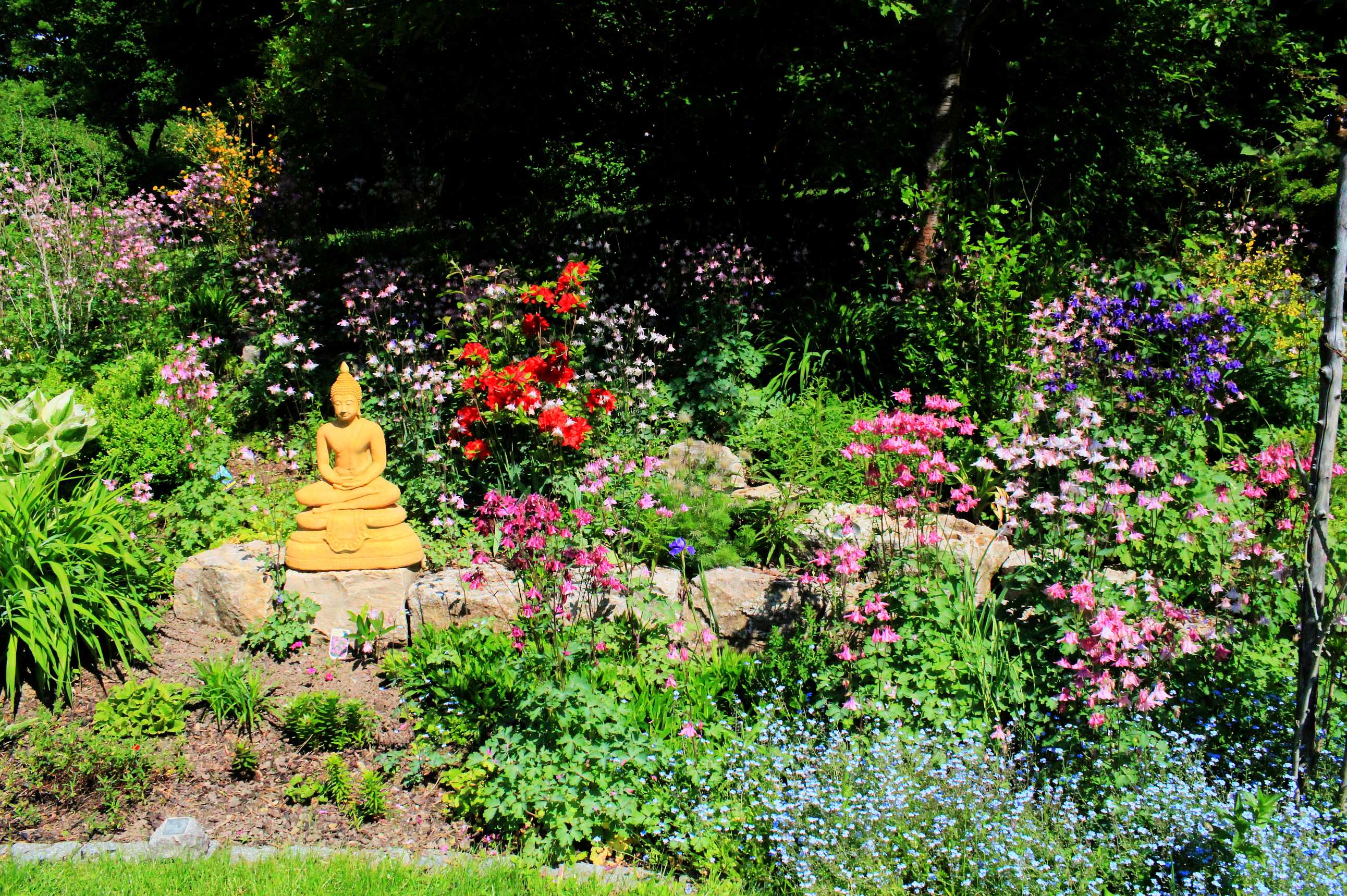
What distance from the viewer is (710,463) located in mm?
5426

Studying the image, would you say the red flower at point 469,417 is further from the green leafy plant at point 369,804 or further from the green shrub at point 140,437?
the green leafy plant at point 369,804

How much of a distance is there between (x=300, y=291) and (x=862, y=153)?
16.0ft

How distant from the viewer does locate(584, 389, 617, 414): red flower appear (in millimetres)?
5688

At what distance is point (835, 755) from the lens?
11.2 ft

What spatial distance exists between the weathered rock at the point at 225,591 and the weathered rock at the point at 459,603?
2.76 feet

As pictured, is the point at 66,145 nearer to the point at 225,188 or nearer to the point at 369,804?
the point at 225,188

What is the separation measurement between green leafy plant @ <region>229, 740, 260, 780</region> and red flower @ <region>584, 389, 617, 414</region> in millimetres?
2680

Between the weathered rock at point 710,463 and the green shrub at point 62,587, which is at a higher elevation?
the weathered rock at point 710,463

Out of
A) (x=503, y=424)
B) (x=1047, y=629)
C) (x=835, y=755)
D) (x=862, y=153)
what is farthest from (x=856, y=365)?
(x=835, y=755)

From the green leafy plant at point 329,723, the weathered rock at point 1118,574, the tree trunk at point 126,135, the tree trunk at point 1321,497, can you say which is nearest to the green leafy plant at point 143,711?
the green leafy plant at point 329,723

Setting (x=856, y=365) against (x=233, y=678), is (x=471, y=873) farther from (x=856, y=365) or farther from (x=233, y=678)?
(x=856, y=365)

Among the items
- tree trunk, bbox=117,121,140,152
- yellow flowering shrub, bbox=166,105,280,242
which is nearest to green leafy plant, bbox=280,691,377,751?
yellow flowering shrub, bbox=166,105,280,242

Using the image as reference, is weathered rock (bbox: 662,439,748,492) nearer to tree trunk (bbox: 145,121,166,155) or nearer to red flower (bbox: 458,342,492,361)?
red flower (bbox: 458,342,492,361)

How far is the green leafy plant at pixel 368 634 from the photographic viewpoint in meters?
4.62
